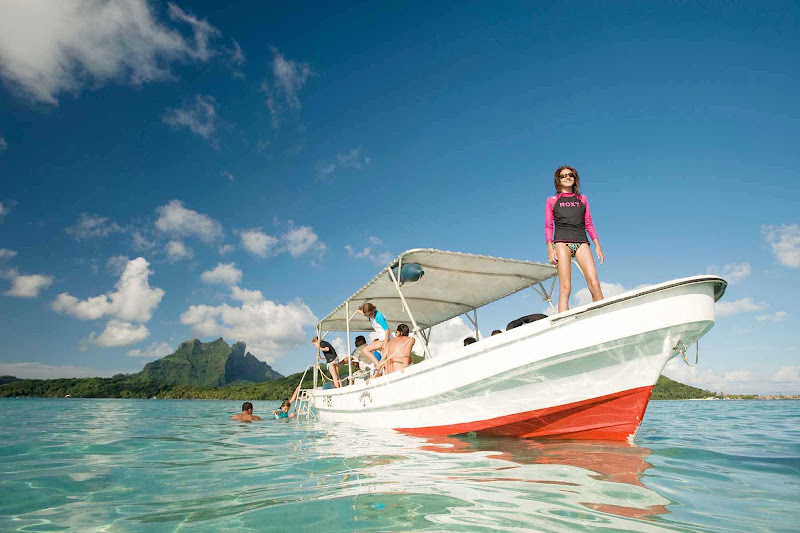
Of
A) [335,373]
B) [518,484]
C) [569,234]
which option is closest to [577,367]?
[569,234]

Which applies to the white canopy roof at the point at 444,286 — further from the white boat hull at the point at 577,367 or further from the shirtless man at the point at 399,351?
the white boat hull at the point at 577,367

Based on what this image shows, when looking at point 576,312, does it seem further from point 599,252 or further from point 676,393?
point 676,393

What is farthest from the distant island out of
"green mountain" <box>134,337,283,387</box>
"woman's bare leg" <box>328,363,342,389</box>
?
"woman's bare leg" <box>328,363,342,389</box>

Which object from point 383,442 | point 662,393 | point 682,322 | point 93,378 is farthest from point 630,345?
point 93,378

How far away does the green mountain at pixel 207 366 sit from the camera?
14100 cm

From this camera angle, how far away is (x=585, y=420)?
4.93m

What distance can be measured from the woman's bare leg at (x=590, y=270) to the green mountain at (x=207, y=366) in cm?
15169

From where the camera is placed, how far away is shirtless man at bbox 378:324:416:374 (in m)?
7.20

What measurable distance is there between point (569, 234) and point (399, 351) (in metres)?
3.60

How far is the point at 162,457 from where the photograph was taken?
4652mm

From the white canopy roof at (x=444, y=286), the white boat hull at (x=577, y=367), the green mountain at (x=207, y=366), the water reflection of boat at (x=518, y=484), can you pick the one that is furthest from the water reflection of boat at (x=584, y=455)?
the green mountain at (x=207, y=366)

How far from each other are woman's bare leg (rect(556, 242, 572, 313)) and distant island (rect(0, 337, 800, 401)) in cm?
4806

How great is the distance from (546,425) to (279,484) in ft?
11.5

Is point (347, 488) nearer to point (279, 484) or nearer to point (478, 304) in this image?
point (279, 484)
